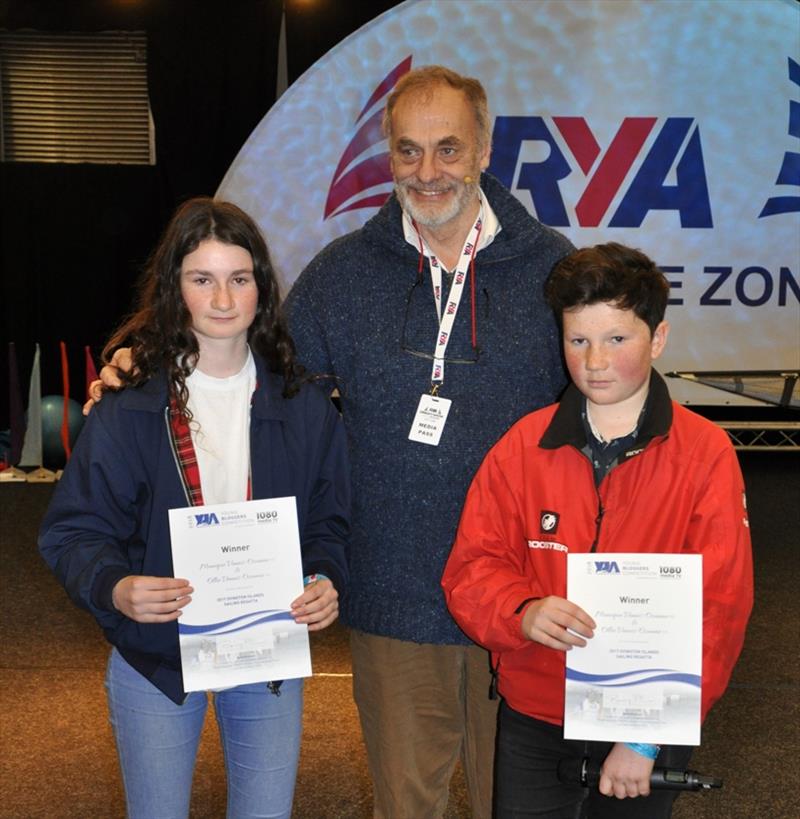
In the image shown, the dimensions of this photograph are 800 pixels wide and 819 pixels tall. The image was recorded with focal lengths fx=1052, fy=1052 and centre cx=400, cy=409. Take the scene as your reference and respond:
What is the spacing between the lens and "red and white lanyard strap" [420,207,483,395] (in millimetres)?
2186

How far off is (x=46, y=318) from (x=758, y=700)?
21.1ft

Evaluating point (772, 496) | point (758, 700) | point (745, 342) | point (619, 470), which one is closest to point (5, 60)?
point (745, 342)

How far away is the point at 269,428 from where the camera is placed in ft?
6.26

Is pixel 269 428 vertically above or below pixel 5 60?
below

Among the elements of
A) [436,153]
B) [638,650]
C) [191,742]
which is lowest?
[191,742]

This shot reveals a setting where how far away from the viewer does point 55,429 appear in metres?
7.69

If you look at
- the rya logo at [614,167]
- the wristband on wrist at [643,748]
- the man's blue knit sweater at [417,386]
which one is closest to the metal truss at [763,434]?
the rya logo at [614,167]

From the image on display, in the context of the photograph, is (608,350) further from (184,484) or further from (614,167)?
(614,167)

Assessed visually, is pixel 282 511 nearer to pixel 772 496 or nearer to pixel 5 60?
pixel 772 496

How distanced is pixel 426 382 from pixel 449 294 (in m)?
0.19

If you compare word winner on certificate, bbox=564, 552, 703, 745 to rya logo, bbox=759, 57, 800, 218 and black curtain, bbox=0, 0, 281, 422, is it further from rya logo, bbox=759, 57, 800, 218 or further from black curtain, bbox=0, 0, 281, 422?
black curtain, bbox=0, 0, 281, 422

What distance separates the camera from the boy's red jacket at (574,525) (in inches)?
69.7

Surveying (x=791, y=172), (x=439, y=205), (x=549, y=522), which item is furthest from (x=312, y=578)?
(x=791, y=172)

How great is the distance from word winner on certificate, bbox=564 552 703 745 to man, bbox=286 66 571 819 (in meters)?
0.50
